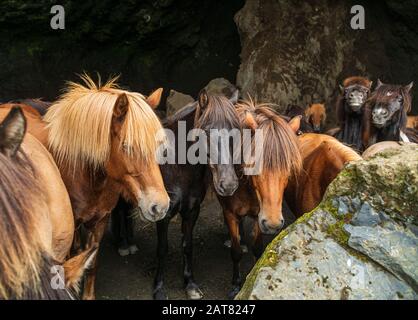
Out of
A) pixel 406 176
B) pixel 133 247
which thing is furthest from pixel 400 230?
pixel 133 247

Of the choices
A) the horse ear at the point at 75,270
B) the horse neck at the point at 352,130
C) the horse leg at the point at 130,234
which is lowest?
the horse leg at the point at 130,234

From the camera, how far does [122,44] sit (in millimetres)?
8742

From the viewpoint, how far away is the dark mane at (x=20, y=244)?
1846 mm

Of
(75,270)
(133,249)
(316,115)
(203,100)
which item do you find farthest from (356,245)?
→ (316,115)

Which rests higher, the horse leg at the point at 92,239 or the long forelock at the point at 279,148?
the long forelock at the point at 279,148

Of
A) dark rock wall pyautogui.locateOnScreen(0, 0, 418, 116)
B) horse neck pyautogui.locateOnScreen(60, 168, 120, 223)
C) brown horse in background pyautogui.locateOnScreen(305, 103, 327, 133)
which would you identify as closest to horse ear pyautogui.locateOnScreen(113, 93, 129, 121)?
horse neck pyautogui.locateOnScreen(60, 168, 120, 223)

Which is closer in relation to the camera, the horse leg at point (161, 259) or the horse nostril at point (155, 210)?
the horse nostril at point (155, 210)

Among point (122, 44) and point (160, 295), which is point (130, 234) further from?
point (122, 44)

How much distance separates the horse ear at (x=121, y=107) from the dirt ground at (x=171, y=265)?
2.11 meters

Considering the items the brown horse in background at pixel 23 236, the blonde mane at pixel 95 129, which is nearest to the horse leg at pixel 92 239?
the blonde mane at pixel 95 129

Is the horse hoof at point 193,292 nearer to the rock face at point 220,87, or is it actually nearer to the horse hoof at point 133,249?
the horse hoof at point 133,249

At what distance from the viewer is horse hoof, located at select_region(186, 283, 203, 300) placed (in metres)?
5.51

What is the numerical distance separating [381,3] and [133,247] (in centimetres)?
503

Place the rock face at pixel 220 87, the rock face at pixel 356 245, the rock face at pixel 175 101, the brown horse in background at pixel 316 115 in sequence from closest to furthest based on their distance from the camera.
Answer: the rock face at pixel 356 245, the brown horse in background at pixel 316 115, the rock face at pixel 175 101, the rock face at pixel 220 87
